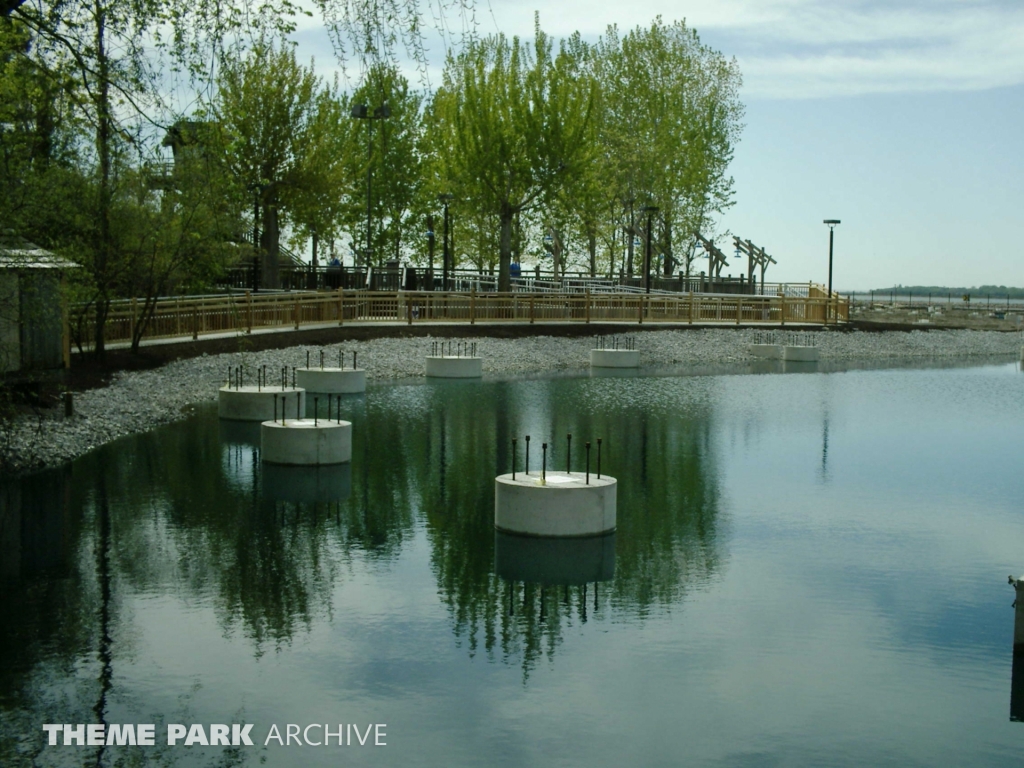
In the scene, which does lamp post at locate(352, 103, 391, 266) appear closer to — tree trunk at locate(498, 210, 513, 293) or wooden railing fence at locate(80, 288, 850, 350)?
wooden railing fence at locate(80, 288, 850, 350)

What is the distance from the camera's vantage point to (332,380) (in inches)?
1248

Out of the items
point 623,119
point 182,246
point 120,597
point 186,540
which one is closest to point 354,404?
point 182,246

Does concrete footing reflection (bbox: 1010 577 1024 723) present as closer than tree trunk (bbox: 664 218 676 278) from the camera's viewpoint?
Yes

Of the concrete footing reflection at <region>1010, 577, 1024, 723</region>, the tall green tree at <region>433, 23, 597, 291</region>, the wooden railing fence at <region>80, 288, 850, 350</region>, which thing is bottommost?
the concrete footing reflection at <region>1010, 577, 1024, 723</region>

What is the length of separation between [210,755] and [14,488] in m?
10.7

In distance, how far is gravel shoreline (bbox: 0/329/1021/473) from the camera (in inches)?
835

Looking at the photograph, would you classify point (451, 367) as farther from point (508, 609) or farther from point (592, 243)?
point (592, 243)

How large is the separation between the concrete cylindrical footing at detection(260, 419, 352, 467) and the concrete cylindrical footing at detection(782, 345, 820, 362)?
1221 inches

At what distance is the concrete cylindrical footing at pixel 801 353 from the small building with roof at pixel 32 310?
31.0 meters

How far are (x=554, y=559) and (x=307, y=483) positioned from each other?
6.03m

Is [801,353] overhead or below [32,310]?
below

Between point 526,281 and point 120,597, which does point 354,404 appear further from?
point 526,281

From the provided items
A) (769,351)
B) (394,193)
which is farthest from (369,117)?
(394,193)

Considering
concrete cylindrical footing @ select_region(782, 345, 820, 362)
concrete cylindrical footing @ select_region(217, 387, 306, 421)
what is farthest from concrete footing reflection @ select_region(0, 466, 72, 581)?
concrete cylindrical footing @ select_region(782, 345, 820, 362)
